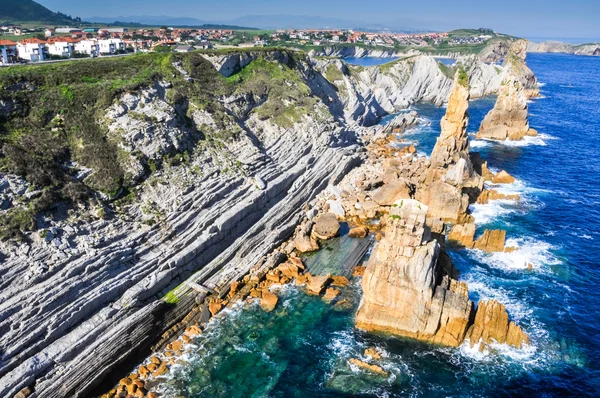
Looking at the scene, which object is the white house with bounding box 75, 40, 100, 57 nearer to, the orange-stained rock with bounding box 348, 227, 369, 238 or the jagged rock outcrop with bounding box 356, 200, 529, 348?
the orange-stained rock with bounding box 348, 227, 369, 238

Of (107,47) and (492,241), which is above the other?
(107,47)

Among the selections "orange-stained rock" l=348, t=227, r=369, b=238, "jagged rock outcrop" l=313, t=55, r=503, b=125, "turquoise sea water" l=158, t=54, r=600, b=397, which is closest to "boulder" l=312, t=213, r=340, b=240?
"turquoise sea water" l=158, t=54, r=600, b=397

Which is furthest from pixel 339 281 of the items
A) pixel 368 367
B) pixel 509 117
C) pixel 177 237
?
pixel 509 117

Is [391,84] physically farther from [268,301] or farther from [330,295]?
[268,301]

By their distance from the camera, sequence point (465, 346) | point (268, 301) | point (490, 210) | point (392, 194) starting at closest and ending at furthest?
point (465, 346), point (268, 301), point (490, 210), point (392, 194)

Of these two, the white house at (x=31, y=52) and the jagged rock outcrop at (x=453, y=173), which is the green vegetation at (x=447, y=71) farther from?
the white house at (x=31, y=52)

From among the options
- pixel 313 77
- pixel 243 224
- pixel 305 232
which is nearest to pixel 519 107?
pixel 313 77

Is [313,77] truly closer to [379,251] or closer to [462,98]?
[462,98]
